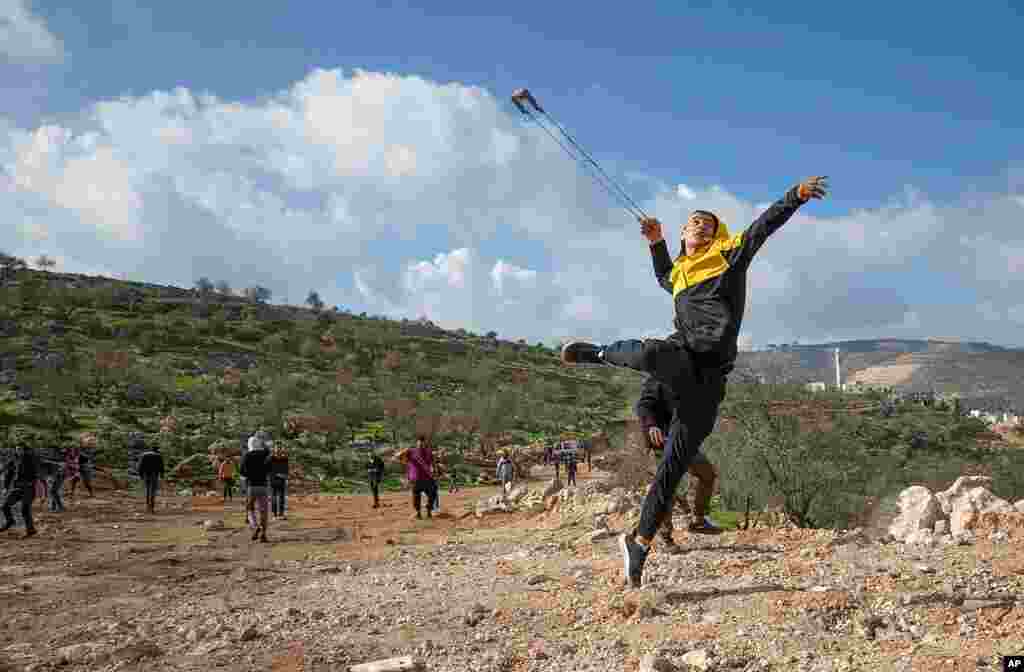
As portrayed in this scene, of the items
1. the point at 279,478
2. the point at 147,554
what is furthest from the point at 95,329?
the point at 147,554

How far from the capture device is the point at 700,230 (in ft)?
17.1

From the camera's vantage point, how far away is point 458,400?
171 ft

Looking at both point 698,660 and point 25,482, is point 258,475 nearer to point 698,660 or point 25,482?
point 25,482

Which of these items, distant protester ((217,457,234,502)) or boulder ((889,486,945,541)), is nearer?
boulder ((889,486,945,541))

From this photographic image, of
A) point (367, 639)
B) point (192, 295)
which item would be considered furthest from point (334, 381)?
point (367, 639)

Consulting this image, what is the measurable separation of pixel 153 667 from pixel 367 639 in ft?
3.82

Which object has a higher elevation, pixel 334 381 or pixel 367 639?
pixel 334 381

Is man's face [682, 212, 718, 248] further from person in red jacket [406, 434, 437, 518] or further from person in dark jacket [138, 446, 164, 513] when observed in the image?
person in dark jacket [138, 446, 164, 513]

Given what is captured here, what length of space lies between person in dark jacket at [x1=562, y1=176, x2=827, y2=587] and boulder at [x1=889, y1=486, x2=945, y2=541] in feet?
12.0

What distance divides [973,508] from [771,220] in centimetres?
442

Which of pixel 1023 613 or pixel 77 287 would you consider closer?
pixel 1023 613

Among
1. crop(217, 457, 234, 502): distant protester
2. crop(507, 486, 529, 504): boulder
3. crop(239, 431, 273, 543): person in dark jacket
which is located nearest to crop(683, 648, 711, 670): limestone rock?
crop(239, 431, 273, 543): person in dark jacket

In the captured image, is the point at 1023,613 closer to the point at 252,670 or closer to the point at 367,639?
the point at 367,639

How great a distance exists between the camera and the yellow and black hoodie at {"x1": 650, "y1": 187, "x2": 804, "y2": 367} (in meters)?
4.82
